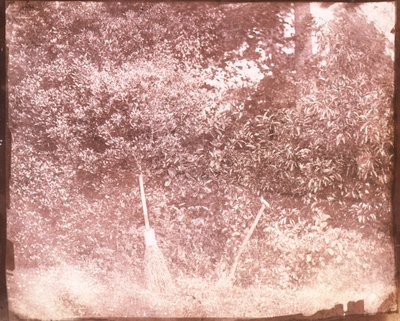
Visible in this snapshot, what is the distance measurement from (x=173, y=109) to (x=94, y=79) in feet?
1.34

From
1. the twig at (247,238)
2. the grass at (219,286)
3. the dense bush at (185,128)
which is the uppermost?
the dense bush at (185,128)

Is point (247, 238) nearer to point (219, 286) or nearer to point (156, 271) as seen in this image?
point (219, 286)

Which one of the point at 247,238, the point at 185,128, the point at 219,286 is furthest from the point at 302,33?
the point at 219,286

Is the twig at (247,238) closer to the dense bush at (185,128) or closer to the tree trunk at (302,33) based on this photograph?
the dense bush at (185,128)

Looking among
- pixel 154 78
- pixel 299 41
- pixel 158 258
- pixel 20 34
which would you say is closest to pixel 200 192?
pixel 158 258

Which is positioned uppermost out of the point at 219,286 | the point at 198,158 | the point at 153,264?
the point at 198,158

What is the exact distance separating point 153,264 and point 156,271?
38 mm

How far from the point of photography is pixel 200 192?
207 centimetres

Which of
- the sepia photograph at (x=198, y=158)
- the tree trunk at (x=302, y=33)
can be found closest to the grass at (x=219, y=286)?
the sepia photograph at (x=198, y=158)

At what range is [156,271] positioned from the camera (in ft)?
6.78

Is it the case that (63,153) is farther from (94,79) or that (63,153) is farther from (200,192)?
(200,192)

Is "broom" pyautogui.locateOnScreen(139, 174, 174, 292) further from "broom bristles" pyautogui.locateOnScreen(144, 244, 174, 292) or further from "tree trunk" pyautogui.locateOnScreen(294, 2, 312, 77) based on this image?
"tree trunk" pyautogui.locateOnScreen(294, 2, 312, 77)

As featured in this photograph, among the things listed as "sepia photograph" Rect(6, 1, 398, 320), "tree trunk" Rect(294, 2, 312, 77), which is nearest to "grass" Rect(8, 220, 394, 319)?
"sepia photograph" Rect(6, 1, 398, 320)

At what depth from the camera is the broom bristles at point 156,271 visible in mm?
2064
